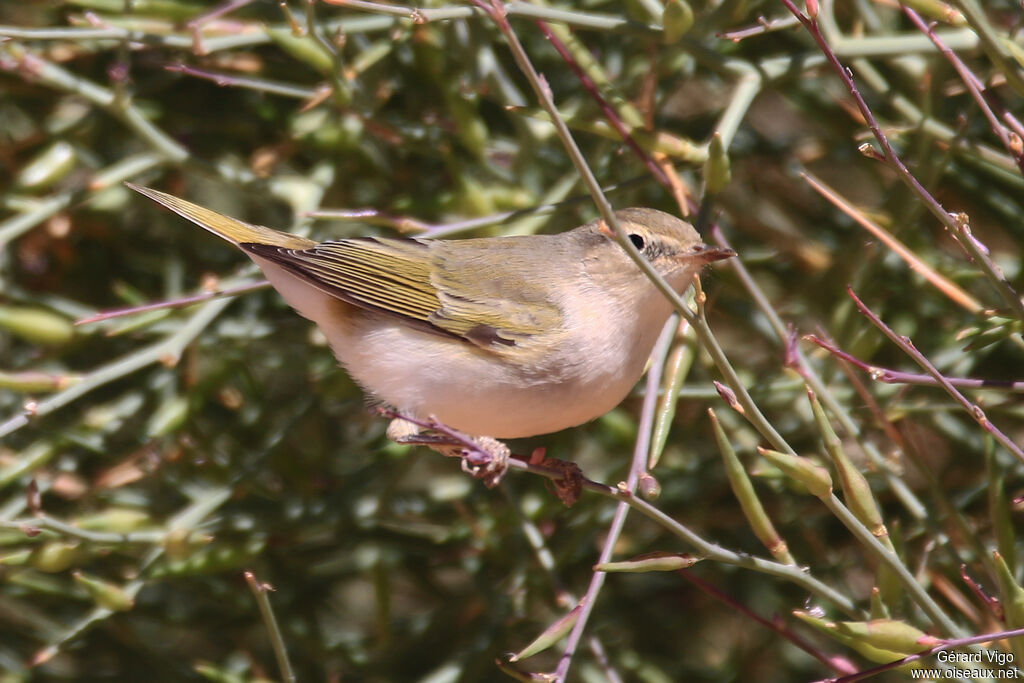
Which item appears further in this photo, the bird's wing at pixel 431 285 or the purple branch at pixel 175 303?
the bird's wing at pixel 431 285

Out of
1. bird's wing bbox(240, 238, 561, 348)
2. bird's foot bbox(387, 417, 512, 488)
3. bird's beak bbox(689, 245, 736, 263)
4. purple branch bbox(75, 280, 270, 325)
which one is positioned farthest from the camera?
bird's wing bbox(240, 238, 561, 348)

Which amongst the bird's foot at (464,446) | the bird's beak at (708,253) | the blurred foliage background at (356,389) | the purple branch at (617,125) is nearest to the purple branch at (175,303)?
the blurred foliage background at (356,389)

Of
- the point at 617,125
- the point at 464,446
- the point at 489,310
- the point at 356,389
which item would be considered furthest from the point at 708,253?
the point at 356,389

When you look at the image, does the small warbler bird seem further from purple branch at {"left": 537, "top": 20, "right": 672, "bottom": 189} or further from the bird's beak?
purple branch at {"left": 537, "top": 20, "right": 672, "bottom": 189}

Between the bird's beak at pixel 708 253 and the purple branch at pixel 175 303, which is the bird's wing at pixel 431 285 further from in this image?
the bird's beak at pixel 708 253

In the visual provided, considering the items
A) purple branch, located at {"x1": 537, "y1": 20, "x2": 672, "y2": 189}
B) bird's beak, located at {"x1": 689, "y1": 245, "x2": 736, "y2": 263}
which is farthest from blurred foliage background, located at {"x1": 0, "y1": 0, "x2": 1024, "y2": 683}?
bird's beak, located at {"x1": 689, "y1": 245, "x2": 736, "y2": 263}

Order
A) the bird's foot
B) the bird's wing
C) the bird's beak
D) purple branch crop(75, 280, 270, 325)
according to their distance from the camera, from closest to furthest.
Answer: the bird's foot, the bird's beak, purple branch crop(75, 280, 270, 325), the bird's wing

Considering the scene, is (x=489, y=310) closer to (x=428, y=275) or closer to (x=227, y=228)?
(x=428, y=275)
